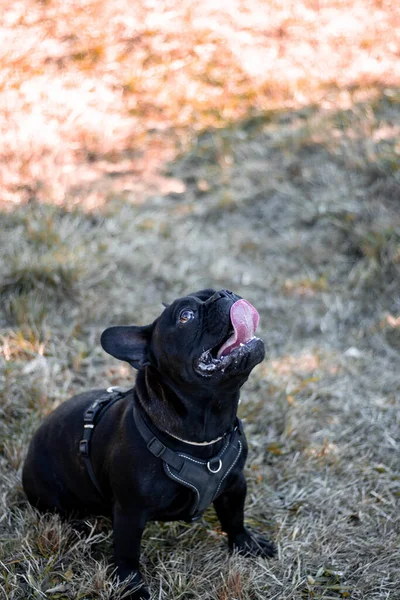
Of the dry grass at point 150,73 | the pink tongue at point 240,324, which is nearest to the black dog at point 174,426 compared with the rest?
the pink tongue at point 240,324

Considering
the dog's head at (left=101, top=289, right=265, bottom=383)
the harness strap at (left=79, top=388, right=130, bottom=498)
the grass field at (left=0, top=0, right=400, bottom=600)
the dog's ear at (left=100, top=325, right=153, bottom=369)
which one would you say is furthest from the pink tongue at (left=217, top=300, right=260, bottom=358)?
the grass field at (left=0, top=0, right=400, bottom=600)

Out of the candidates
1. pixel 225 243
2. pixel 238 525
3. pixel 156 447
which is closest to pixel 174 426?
pixel 156 447

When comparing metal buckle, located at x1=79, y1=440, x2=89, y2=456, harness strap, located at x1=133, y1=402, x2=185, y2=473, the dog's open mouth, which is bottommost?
metal buckle, located at x1=79, y1=440, x2=89, y2=456

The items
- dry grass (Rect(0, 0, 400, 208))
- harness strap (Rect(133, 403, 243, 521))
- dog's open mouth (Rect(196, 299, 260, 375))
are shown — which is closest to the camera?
dog's open mouth (Rect(196, 299, 260, 375))

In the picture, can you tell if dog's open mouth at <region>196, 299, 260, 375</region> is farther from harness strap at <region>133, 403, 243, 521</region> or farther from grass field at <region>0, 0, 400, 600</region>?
grass field at <region>0, 0, 400, 600</region>

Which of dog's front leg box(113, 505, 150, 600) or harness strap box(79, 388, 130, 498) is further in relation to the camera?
harness strap box(79, 388, 130, 498)

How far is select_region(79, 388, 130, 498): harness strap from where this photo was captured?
3041 millimetres

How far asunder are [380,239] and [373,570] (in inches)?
131

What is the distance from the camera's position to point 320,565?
3135 mm

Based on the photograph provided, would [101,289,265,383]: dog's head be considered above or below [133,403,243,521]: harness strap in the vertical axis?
above

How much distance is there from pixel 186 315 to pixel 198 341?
13 cm

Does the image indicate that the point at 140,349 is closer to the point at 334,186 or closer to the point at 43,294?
the point at 43,294

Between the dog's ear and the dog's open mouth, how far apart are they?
0.31m

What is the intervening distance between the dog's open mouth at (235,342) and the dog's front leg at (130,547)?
681 mm
